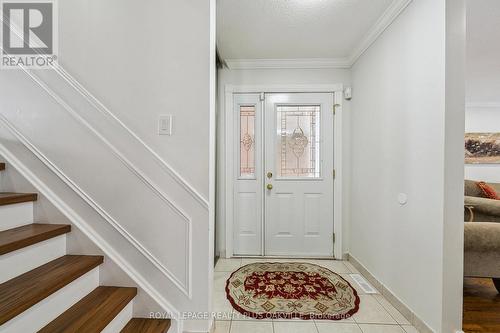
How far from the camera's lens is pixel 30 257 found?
1.27 meters

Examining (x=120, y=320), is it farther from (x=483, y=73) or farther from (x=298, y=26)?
(x=483, y=73)

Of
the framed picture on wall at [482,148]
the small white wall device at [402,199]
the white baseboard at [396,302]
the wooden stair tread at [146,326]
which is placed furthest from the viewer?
the framed picture on wall at [482,148]

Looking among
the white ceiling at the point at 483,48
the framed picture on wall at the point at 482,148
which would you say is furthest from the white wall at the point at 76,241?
the framed picture on wall at the point at 482,148

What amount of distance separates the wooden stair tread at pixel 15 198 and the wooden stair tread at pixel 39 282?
400 millimetres

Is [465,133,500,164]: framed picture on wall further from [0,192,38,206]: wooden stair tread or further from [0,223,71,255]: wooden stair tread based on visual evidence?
[0,192,38,206]: wooden stair tread

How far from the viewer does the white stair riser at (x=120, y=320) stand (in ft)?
4.14

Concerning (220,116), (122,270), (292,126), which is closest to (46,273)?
(122,270)

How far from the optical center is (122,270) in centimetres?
151

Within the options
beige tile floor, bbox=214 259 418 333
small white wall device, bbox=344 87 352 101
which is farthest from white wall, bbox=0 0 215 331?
small white wall device, bbox=344 87 352 101

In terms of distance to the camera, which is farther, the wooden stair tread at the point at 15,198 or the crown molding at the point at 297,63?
the crown molding at the point at 297,63

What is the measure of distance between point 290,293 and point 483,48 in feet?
11.3

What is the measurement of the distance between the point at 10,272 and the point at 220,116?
231 cm

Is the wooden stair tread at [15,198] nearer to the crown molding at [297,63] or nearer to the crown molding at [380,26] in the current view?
the crown molding at [297,63]

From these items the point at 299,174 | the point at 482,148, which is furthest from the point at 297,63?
the point at 482,148
